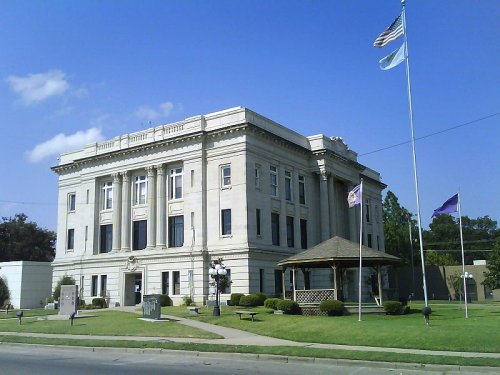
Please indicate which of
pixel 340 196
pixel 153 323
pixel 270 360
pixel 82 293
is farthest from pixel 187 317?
pixel 340 196

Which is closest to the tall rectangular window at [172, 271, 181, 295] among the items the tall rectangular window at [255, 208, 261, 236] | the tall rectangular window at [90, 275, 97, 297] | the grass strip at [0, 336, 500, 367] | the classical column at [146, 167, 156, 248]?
the classical column at [146, 167, 156, 248]

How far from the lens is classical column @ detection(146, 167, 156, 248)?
51656 millimetres

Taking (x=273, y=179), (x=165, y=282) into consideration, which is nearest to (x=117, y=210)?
(x=165, y=282)

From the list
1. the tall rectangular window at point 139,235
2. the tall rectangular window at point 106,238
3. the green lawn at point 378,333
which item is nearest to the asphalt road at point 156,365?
the green lawn at point 378,333

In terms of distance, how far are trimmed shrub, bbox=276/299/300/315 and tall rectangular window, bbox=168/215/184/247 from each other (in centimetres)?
1754

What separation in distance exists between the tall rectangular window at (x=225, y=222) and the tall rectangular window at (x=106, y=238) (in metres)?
14.6

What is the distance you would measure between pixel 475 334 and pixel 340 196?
43.3 m

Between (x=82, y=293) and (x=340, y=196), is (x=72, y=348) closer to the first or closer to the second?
(x=82, y=293)

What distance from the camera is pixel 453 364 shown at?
49.0 feet

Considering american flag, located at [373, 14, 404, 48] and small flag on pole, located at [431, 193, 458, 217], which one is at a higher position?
american flag, located at [373, 14, 404, 48]

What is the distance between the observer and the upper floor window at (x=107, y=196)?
5671 centimetres

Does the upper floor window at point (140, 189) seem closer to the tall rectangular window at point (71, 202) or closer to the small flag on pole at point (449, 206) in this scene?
the tall rectangular window at point (71, 202)

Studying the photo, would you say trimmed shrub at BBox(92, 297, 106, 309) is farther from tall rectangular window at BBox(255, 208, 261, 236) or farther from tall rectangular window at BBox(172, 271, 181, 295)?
tall rectangular window at BBox(255, 208, 261, 236)

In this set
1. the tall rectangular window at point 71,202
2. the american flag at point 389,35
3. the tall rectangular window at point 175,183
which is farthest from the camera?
the tall rectangular window at point 71,202
